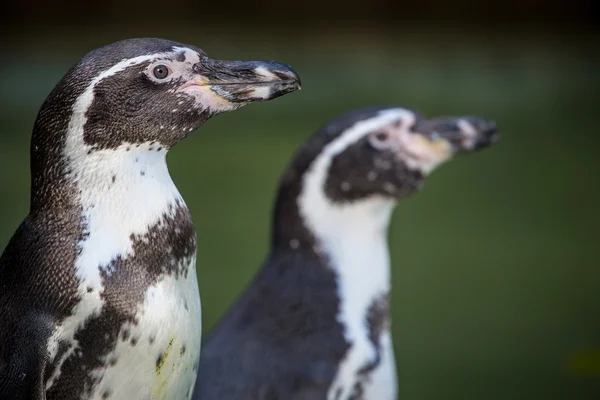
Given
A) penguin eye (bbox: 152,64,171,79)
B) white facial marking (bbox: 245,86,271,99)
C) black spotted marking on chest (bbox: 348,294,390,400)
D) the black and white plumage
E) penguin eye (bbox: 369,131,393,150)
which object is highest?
penguin eye (bbox: 152,64,171,79)

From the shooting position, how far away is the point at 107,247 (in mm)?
1392

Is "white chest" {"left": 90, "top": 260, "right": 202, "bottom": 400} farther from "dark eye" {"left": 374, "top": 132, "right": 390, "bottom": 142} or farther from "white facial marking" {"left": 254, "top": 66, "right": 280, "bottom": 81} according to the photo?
"dark eye" {"left": 374, "top": 132, "right": 390, "bottom": 142}

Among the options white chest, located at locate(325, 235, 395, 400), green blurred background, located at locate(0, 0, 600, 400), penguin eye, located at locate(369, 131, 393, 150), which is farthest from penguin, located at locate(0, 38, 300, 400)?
green blurred background, located at locate(0, 0, 600, 400)

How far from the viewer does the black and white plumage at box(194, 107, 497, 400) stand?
6.36 feet

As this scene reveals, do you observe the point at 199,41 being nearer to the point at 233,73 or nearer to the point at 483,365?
the point at 483,365

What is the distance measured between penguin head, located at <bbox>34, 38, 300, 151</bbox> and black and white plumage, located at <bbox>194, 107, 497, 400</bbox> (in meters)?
0.58

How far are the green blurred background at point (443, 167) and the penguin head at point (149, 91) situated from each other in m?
2.27

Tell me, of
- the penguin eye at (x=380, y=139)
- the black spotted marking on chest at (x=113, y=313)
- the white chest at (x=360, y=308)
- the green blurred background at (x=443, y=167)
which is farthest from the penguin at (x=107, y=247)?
the green blurred background at (x=443, y=167)

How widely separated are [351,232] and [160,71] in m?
0.79

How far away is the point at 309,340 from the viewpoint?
1.99 meters

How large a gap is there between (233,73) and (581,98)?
4.94 m

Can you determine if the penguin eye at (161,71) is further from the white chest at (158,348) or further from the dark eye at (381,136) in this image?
the dark eye at (381,136)

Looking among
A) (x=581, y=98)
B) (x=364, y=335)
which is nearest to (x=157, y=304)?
(x=364, y=335)

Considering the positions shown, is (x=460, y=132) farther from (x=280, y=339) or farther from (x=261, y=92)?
(x=261, y=92)
